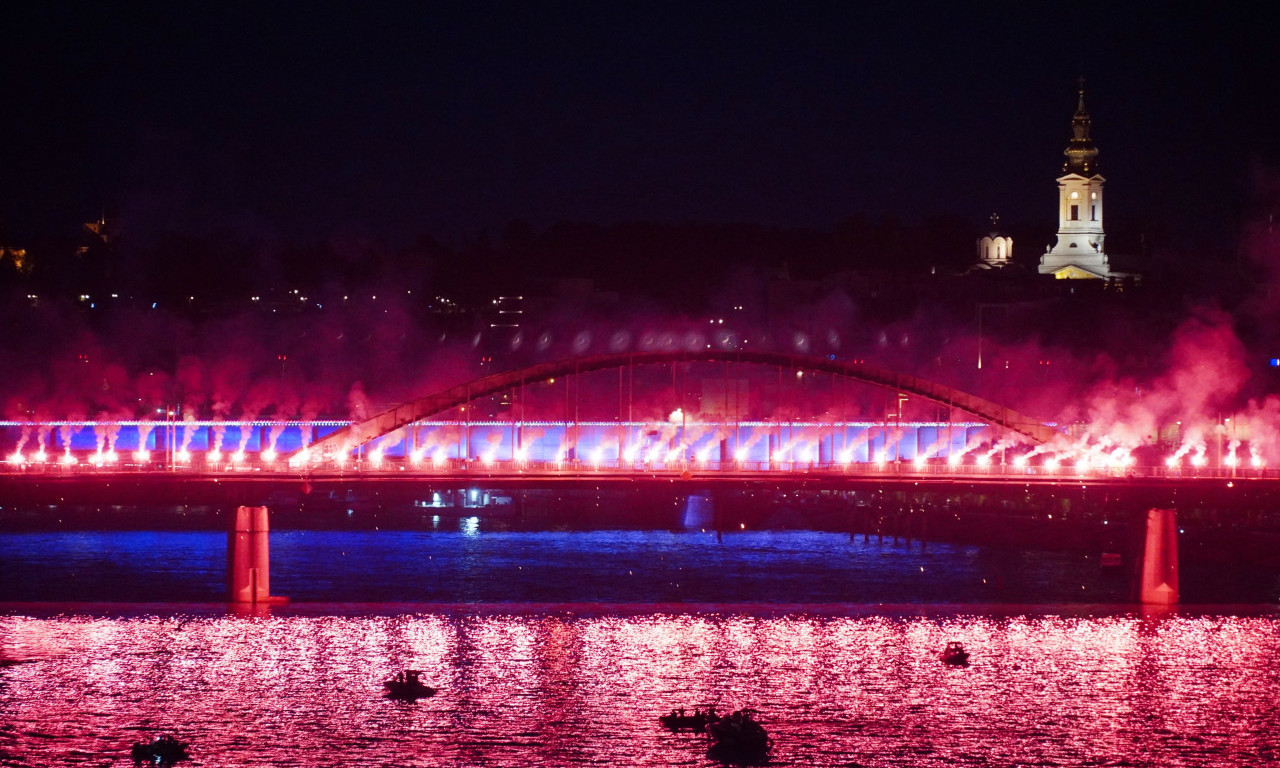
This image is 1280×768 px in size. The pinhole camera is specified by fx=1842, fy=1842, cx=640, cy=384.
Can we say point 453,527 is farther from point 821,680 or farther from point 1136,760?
point 1136,760

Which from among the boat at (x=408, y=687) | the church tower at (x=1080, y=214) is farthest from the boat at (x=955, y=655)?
the church tower at (x=1080, y=214)

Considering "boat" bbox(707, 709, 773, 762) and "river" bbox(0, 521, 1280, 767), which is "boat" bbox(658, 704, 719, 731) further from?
"boat" bbox(707, 709, 773, 762)

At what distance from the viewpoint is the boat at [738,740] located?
4041cm

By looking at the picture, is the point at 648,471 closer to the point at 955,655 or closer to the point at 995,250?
the point at 955,655

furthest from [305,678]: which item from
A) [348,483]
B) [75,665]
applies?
[348,483]

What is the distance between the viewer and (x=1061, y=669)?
5016 centimetres

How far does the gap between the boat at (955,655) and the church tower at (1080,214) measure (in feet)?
439

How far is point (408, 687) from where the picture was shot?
4666 centimetres

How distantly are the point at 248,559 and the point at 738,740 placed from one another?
25.8 meters

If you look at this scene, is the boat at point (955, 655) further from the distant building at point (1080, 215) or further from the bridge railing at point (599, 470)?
the distant building at point (1080, 215)

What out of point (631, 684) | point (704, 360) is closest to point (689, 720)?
point (631, 684)

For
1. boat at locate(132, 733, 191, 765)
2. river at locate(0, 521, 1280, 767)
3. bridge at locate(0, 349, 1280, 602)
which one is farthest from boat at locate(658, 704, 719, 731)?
bridge at locate(0, 349, 1280, 602)

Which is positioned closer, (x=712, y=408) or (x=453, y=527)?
(x=453, y=527)

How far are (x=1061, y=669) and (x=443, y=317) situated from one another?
131 meters
